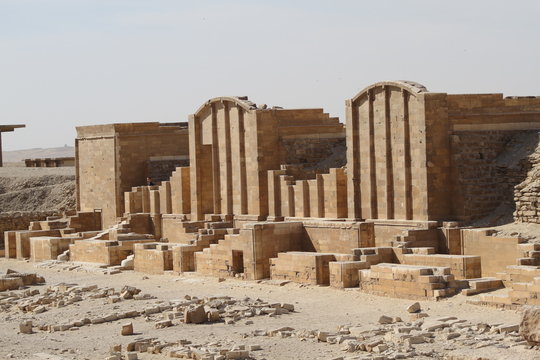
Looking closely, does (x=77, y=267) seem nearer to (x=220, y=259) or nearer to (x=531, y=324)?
(x=220, y=259)

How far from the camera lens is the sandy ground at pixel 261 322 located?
806 inches

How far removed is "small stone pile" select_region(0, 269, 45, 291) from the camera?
32.6m

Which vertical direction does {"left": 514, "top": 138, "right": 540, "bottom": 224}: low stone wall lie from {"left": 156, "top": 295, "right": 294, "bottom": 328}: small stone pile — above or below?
above

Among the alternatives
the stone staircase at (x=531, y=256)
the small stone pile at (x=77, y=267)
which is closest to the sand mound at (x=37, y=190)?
the small stone pile at (x=77, y=267)

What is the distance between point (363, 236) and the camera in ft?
96.7

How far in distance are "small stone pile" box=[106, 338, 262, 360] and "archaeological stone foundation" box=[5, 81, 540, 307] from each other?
5.11 m

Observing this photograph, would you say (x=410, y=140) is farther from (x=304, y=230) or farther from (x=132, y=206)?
(x=132, y=206)

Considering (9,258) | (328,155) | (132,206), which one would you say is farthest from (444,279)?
(9,258)

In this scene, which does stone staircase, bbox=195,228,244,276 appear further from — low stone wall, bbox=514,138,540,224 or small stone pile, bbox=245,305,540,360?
small stone pile, bbox=245,305,540,360

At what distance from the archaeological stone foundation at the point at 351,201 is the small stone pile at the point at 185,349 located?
5107mm

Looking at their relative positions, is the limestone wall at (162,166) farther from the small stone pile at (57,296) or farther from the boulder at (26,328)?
the boulder at (26,328)

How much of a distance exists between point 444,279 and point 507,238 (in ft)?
7.15

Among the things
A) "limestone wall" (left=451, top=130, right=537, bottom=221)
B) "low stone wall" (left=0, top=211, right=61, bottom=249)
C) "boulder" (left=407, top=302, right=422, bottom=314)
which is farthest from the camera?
"low stone wall" (left=0, top=211, right=61, bottom=249)

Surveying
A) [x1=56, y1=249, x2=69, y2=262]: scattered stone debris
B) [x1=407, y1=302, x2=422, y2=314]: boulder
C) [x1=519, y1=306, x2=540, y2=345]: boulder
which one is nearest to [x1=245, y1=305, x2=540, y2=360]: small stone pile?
[x1=407, y1=302, x2=422, y2=314]: boulder
